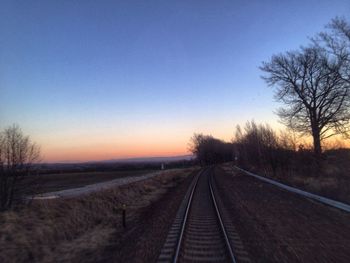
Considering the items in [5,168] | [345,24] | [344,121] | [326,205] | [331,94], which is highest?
[345,24]

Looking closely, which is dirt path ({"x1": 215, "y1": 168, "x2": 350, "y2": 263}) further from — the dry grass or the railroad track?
the dry grass

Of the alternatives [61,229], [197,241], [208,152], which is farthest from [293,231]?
[208,152]

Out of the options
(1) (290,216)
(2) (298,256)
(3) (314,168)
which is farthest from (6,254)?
(3) (314,168)

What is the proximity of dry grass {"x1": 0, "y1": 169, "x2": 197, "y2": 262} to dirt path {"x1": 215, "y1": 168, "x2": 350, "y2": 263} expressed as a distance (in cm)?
485

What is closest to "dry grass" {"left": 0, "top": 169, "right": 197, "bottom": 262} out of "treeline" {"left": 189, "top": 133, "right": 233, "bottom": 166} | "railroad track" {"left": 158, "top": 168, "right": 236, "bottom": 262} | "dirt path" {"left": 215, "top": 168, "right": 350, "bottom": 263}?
"railroad track" {"left": 158, "top": 168, "right": 236, "bottom": 262}

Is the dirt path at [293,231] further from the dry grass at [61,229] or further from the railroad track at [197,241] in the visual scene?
the dry grass at [61,229]

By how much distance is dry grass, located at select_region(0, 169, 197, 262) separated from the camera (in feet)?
32.1

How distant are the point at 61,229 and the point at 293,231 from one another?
8.56m

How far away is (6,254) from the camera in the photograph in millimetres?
9320

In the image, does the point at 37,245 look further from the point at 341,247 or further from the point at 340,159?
the point at 340,159

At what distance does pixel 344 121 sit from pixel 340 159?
4.69m

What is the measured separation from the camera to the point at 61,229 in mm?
12422

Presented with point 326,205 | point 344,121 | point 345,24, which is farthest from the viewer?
point 344,121

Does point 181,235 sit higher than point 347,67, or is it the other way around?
point 347,67
